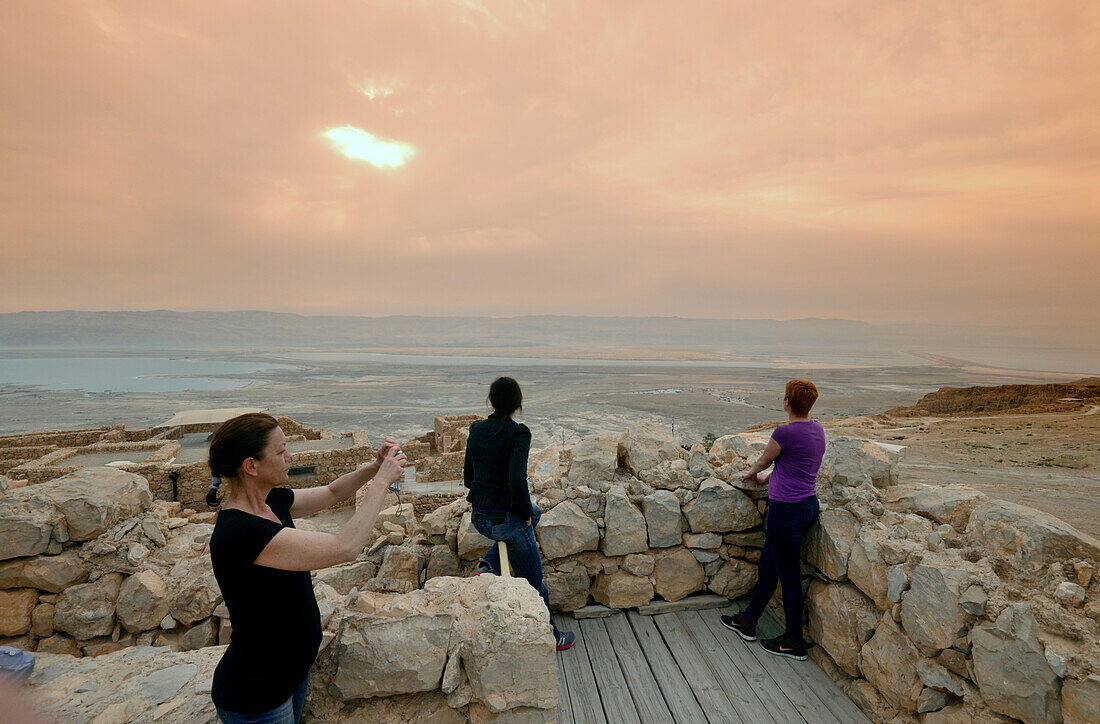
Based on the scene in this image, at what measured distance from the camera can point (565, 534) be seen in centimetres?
404

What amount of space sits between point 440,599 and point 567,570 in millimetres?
1775

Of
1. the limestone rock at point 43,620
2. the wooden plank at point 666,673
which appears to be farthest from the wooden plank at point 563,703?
the limestone rock at point 43,620

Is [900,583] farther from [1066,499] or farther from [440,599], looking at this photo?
[1066,499]

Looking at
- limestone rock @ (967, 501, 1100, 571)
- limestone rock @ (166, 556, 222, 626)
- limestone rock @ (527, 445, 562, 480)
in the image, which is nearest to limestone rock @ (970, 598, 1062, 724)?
limestone rock @ (967, 501, 1100, 571)

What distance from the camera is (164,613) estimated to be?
3754mm

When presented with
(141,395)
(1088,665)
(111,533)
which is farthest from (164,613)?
(141,395)

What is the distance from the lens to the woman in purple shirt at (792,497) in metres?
3.45

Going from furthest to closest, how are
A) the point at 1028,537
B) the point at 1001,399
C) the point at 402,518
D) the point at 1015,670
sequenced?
1. the point at 1001,399
2. the point at 402,518
3. the point at 1028,537
4. the point at 1015,670

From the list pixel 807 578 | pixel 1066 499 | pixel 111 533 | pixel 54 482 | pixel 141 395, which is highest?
pixel 54 482

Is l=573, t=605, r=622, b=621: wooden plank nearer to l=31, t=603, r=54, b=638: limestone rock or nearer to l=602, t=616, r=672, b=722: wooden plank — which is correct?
l=602, t=616, r=672, b=722: wooden plank

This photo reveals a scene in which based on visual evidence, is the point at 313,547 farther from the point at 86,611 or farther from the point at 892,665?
the point at 892,665

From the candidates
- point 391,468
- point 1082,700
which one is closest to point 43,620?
point 391,468

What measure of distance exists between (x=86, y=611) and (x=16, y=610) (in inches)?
15.9

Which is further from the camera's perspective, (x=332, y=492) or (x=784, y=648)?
(x=784, y=648)
